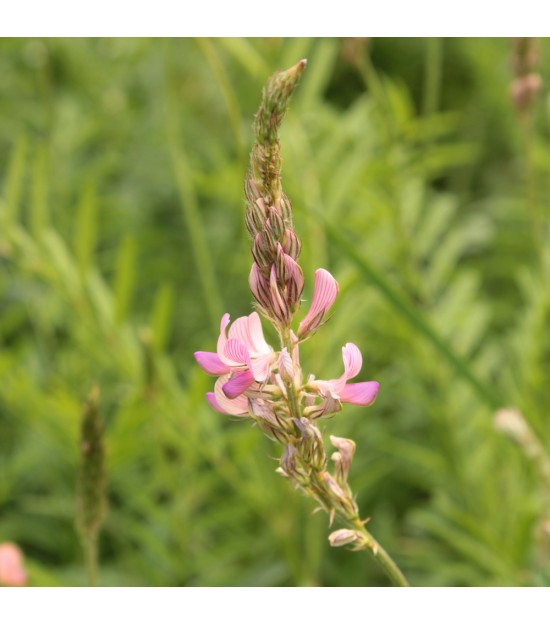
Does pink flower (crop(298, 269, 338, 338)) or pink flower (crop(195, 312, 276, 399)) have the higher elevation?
pink flower (crop(298, 269, 338, 338))

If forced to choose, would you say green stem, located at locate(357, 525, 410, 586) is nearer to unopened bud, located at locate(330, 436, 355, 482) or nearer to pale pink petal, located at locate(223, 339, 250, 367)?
unopened bud, located at locate(330, 436, 355, 482)

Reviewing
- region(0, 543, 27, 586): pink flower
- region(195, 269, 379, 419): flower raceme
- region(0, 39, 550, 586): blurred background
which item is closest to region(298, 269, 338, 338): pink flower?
region(195, 269, 379, 419): flower raceme

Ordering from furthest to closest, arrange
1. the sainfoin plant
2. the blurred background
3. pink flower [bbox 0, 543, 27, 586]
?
the blurred background, pink flower [bbox 0, 543, 27, 586], the sainfoin plant

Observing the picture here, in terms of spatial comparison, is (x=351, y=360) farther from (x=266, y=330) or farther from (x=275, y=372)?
(x=266, y=330)

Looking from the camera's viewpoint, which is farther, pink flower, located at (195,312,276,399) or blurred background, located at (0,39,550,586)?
blurred background, located at (0,39,550,586)

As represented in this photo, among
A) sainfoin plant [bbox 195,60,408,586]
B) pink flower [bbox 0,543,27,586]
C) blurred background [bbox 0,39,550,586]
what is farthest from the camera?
blurred background [bbox 0,39,550,586]

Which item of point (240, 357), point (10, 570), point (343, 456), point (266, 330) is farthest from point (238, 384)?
point (266, 330)

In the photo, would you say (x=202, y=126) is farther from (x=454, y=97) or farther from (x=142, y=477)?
(x=142, y=477)
